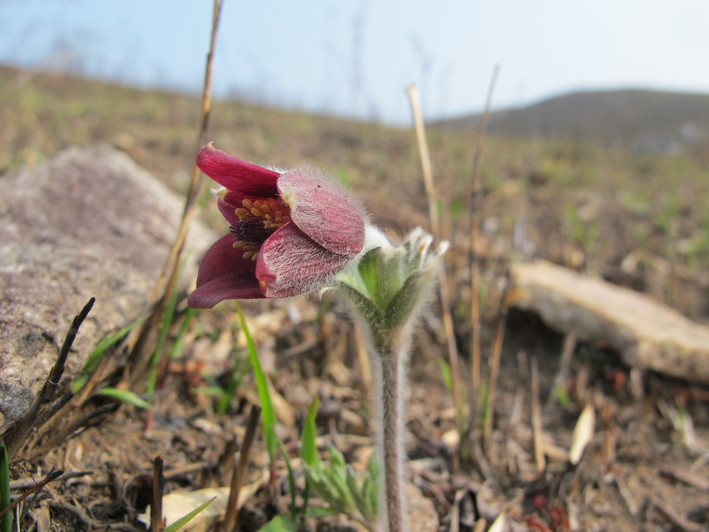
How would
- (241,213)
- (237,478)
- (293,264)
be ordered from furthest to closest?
1. (237,478)
2. (241,213)
3. (293,264)

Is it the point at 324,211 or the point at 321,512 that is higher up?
the point at 324,211

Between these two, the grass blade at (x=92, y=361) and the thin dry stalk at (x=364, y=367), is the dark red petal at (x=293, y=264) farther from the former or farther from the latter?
the thin dry stalk at (x=364, y=367)

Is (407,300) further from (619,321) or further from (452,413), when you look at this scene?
(619,321)

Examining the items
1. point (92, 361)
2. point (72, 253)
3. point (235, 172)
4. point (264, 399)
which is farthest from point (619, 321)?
point (72, 253)

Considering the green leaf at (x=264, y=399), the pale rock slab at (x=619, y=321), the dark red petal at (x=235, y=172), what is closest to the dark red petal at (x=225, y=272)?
the dark red petal at (x=235, y=172)

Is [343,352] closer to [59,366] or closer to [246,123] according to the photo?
[59,366]

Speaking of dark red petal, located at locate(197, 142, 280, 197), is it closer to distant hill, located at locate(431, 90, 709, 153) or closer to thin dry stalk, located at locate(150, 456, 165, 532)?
thin dry stalk, located at locate(150, 456, 165, 532)

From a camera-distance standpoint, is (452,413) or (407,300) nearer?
(407,300)

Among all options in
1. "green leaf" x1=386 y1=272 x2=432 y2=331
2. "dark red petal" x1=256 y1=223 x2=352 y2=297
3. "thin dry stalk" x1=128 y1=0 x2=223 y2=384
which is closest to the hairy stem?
"green leaf" x1=386 y1=272 x2=432 y2=331
